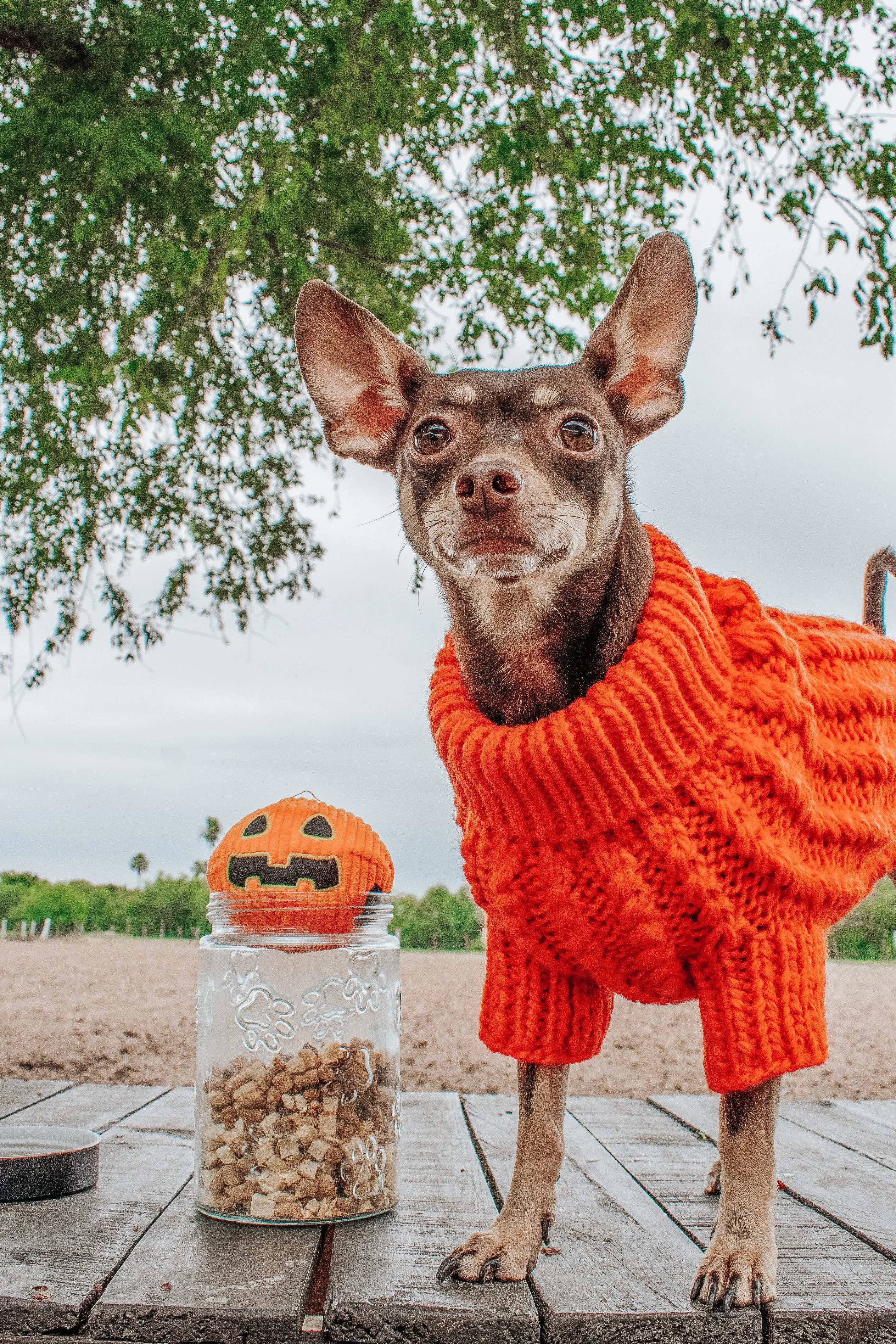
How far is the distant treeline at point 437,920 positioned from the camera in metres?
5.45

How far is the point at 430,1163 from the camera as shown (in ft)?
8.50

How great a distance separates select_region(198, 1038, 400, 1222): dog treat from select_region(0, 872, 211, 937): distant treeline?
3.85 m

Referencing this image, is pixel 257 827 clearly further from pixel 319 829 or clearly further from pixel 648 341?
pixel 648 341

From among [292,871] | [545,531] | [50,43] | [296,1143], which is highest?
[50,43]

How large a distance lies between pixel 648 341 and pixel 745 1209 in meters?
1.62

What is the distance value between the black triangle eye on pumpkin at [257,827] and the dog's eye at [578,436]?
40.7 inches

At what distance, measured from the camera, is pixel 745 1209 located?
1808 mm

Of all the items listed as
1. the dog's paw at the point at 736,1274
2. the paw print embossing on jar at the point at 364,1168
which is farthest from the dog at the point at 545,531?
the paw print embossing on jar at the point at 364,1168

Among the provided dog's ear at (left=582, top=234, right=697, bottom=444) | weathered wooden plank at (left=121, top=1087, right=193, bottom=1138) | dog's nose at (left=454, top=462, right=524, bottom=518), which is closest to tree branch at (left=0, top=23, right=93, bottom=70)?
dog's ear at (left=582, top=234, right=697, bottom=444)

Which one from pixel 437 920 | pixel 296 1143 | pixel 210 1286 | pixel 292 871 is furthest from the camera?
pixel 437 920

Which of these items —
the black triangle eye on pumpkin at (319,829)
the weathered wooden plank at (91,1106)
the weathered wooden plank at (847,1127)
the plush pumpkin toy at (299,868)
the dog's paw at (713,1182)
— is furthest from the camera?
the weathered wooden plank at (91,1106)

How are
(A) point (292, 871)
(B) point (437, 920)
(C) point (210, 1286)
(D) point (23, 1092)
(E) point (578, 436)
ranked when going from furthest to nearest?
(B) point (437, 920) < (D) point (23, 1092) < (A) point (292, 871) < (E) point (578, 436) < (C) point (210, 1286)

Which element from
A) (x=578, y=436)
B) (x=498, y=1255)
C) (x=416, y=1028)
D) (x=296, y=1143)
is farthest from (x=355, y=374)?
(x=416, y=1028)

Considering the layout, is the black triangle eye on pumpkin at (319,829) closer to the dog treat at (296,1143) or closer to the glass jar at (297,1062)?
the glass jar at (297,1062)
